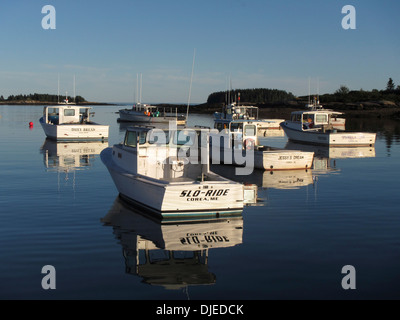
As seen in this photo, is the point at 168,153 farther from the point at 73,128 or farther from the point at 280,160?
the point at 73,128

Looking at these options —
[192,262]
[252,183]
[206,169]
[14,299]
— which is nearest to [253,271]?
[192,262]

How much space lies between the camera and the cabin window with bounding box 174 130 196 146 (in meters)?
16.8

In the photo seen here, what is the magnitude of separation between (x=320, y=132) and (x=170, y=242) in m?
29.0

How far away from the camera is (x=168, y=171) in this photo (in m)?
16.7

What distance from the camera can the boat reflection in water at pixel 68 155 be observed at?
2612 cm

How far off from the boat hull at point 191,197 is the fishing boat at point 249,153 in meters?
10.6

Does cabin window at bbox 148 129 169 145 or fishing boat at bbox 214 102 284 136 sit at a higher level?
fishing boat at bbox 214 102 284 136

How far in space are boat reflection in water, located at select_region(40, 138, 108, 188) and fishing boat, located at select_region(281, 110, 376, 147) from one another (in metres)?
16.5

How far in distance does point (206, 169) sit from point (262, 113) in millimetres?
94753

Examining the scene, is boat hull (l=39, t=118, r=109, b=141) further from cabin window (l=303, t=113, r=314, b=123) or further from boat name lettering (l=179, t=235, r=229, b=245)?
boat name lettering (l=179, t=235, r=229, b=245)

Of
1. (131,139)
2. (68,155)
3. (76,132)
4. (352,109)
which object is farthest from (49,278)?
(352,109)

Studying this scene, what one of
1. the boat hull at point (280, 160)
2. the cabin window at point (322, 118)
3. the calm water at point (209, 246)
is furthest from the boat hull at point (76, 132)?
the calm water at point (209, 246)

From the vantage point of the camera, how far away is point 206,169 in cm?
1662
